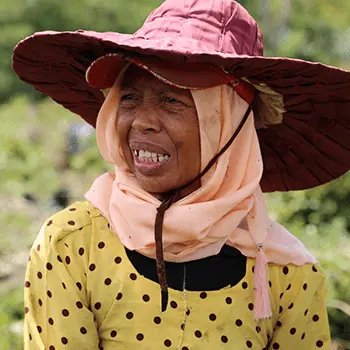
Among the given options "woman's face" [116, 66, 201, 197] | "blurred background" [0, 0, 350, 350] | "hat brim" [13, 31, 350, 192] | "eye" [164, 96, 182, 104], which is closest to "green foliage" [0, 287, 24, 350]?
"blurred background" [0, 0, 350, 350]

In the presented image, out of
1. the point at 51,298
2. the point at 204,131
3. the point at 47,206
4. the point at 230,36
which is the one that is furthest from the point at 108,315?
the point at 47,206

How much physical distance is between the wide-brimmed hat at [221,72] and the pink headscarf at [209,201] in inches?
3.5

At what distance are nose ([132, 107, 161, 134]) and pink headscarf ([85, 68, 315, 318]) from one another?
0.37ft

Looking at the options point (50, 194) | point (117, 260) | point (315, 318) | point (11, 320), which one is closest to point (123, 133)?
point (117, 260)

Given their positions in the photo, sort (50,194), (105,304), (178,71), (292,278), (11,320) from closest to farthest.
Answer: (178,71) → (105,304) → (292,278) → (11,320) → (50,194)

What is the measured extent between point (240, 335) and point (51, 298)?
52cm

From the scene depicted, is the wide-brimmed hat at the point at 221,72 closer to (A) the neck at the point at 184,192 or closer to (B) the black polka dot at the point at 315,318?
(A) the neck at the point at 184,192

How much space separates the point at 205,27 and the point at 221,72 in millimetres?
127

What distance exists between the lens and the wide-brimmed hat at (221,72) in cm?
275

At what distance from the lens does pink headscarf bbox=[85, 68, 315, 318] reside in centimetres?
287

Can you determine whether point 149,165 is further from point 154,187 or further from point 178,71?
point 178,71

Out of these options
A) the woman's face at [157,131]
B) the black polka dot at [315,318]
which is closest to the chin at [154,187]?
the woman's face at [157,131]

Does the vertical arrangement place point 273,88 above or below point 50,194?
above

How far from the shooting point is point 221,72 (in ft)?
9.26
